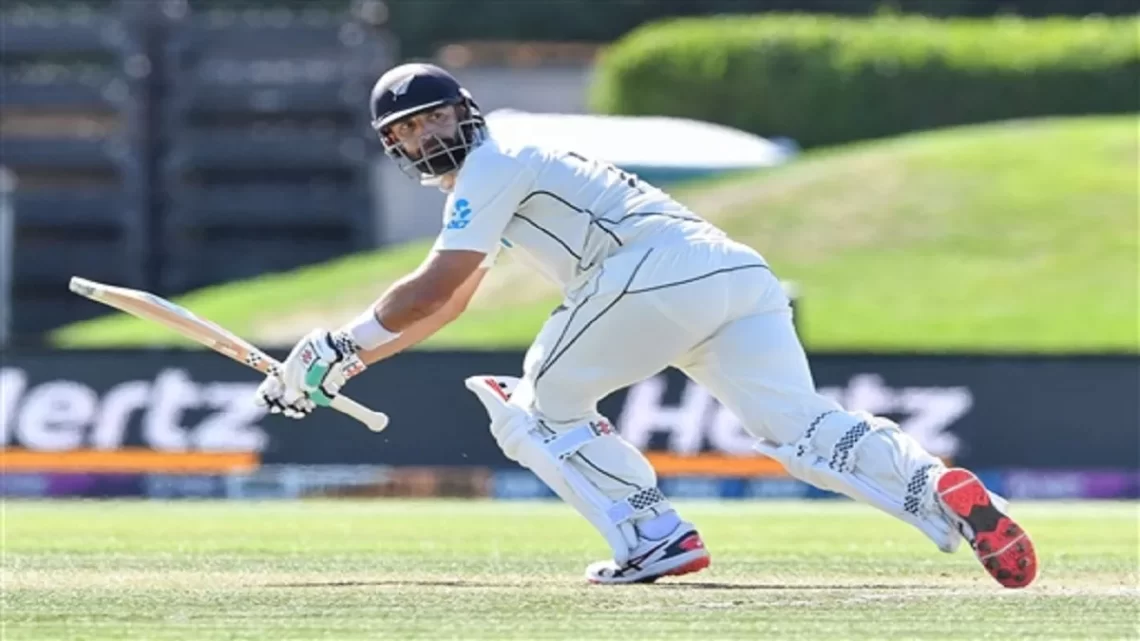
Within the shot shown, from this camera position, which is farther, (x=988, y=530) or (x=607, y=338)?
(x=607, y=338)

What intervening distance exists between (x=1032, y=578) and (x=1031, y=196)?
823 inches

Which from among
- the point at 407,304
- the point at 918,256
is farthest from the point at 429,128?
the point at 918,256

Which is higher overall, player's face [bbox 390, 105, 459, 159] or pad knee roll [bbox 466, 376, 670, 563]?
player's face [bbox 390, 105, 459, 159]

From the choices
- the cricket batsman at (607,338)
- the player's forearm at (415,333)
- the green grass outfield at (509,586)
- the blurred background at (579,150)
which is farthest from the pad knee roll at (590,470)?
the blurred background at (579,150)

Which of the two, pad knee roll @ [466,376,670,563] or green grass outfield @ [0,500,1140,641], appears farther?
pad knee roll @ [466,376,670,563]

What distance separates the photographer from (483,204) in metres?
6.78

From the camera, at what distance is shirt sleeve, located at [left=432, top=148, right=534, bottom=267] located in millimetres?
6758

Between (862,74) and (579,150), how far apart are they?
14371 millimetres

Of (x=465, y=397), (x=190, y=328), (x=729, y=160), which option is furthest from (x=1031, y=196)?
(x=190, y=328)

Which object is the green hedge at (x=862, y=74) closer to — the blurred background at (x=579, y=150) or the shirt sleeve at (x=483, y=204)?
the blurred background at (x=579, y=150)

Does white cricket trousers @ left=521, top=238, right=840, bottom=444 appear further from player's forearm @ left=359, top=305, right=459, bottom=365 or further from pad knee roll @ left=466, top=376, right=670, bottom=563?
player's forearm @ left=359, top=305, right=459, bottom=365

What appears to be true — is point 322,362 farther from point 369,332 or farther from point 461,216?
point 461,216

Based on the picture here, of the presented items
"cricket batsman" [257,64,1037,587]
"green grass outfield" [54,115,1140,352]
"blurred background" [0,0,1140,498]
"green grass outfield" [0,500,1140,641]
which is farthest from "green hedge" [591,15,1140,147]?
"cricket batsman" [257,64,1037,587]

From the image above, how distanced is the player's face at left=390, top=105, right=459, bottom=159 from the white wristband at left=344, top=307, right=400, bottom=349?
0.50 metres
